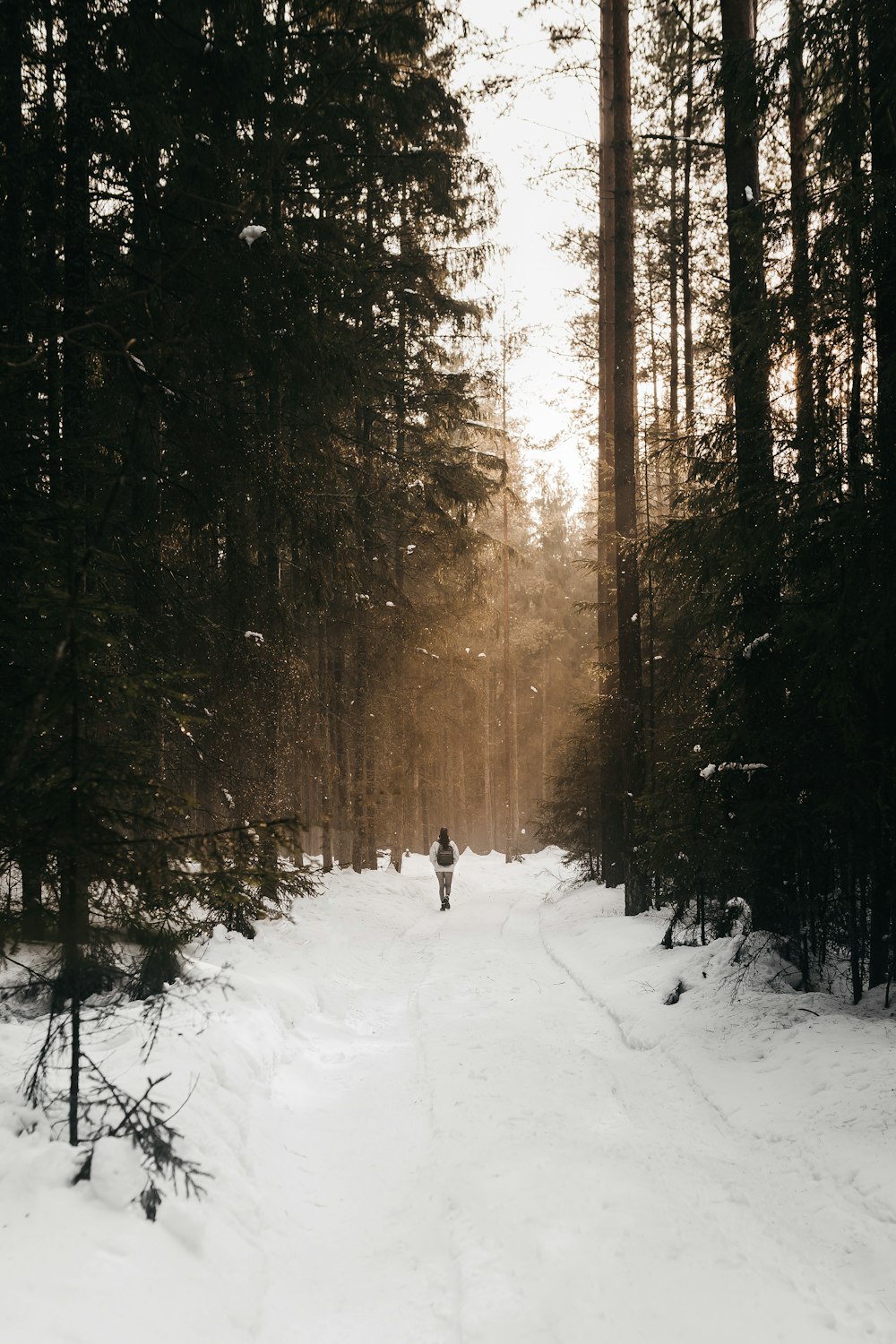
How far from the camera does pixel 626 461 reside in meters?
14.3

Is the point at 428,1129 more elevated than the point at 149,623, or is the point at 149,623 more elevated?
the point at 149,623

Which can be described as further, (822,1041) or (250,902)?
(822,1041)

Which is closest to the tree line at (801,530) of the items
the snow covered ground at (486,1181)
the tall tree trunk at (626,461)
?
the snow covered ground at (486,1181)

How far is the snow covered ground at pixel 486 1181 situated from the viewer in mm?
3459

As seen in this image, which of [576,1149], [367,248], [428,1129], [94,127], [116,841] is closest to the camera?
[116,841]

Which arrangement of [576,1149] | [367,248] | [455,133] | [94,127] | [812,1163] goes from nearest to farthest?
[812,1163] < [576,1149] < [94,127] < [367,248] < [455,133]

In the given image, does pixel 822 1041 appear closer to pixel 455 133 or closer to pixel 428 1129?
pixel 428 1129

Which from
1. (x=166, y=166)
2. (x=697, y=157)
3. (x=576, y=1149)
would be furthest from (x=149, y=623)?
(x=697, y=157)

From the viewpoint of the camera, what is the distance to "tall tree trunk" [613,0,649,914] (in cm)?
1363

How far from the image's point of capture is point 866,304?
21.1ft

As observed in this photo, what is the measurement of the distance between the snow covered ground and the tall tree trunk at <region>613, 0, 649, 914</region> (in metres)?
5.23

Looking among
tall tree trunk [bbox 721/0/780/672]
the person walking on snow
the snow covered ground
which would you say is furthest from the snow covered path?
the person walking on snow

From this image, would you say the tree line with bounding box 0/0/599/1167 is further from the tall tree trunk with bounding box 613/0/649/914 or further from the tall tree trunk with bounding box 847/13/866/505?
the tall tree trunk with bounding box 847/13/866/505

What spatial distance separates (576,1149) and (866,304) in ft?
21.8
